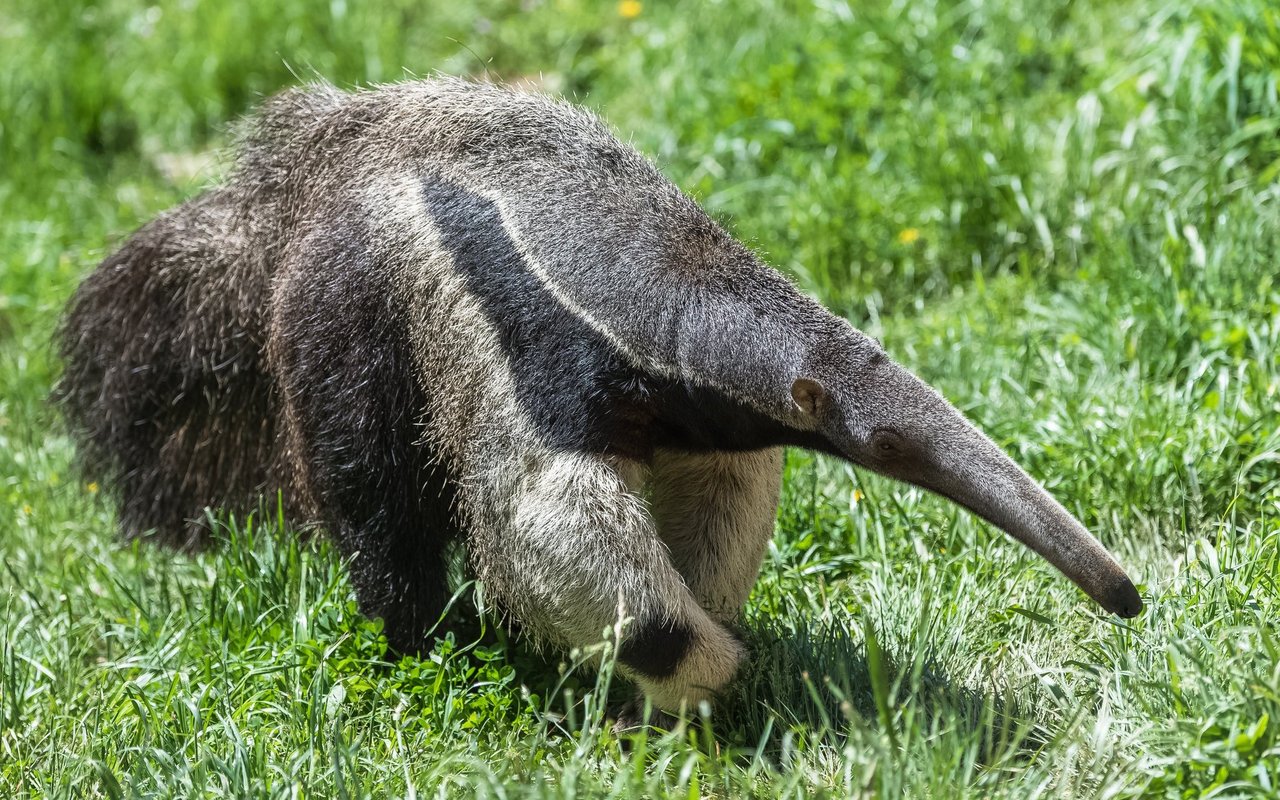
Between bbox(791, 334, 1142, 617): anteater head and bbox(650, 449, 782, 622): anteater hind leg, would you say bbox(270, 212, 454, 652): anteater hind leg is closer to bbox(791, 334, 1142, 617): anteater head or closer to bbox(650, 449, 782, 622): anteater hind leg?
bbox(650, 449, 782, 622): anteater hind leg

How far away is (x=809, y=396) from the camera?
397cm

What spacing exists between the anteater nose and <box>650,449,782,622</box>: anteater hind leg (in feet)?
3.94

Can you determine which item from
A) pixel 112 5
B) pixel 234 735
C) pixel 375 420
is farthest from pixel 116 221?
pixel 234 735

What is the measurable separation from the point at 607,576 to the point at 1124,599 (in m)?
1.39

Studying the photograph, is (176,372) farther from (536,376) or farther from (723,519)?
(723,519)

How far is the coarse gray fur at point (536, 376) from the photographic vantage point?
398 centimetres

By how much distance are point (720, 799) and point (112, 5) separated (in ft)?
29.4

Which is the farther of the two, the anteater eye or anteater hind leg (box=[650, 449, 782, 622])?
anteater hind leg (box=[650, 449, 782, 622])

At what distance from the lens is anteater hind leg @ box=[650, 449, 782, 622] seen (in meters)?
4.54

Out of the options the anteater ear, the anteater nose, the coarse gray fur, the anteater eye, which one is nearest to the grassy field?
the anteater nose

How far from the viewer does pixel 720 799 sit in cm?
386

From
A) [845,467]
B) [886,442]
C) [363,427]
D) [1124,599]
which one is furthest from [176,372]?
[1124,599]

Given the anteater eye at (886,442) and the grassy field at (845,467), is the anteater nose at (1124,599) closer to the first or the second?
the grassy field at (845,467)

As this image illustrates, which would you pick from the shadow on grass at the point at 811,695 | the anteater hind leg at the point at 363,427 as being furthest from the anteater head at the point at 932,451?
the anteater hind leg at the point at 363,427
